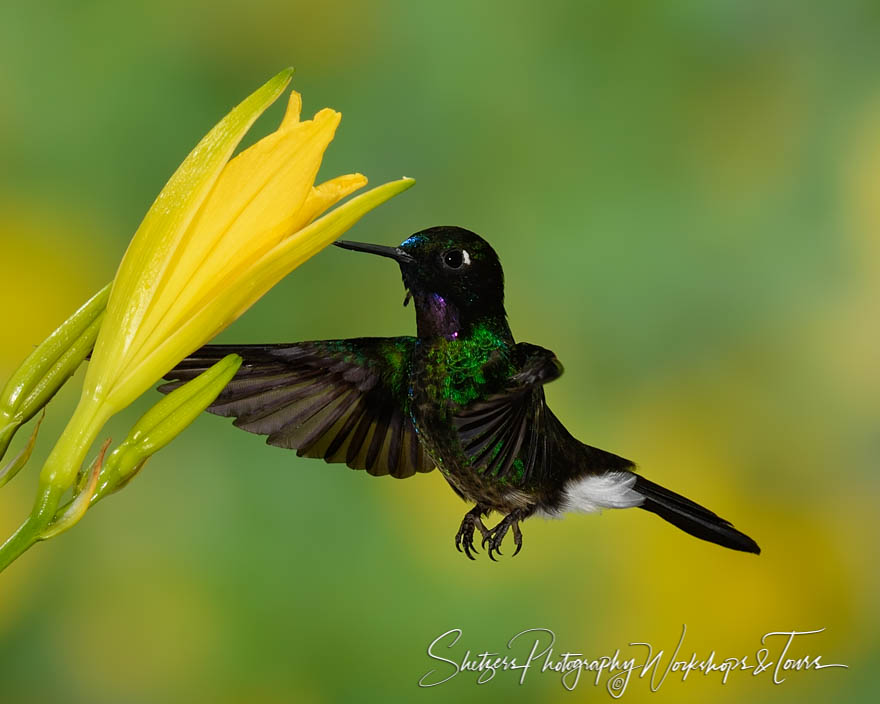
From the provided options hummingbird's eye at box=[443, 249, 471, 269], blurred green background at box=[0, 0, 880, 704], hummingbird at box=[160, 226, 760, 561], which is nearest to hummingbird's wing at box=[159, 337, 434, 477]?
hummingbird at box=[160, 226, 760, 561]

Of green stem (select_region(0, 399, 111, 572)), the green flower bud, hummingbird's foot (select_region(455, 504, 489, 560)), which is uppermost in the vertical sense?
hummingbird's foot (select_region(455, 504, 489, 560))

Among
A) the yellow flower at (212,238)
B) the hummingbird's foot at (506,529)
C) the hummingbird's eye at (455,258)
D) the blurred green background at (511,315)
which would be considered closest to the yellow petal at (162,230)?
the yellow flower at (212,238)

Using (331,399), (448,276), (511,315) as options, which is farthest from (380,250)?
(511,315)

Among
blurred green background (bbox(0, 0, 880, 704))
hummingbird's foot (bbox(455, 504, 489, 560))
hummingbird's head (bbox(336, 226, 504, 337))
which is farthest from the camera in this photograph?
blurred green background (bbox(0, 0, 880, 704))

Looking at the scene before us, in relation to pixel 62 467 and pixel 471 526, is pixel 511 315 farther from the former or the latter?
pixel 62 467

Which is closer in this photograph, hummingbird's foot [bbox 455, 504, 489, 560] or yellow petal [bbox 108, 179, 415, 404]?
yellow petal [bbox 108, 179, 415, 404]

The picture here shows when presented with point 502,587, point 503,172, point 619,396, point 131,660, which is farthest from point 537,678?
point 503,172

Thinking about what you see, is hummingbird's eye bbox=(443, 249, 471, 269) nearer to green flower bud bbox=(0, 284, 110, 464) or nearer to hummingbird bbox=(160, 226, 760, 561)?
hummingbird bbox=(160, 226, 760, 561)

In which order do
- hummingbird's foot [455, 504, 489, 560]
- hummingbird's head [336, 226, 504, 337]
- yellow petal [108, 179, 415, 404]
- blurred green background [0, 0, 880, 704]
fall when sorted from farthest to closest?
blurred green background [0, 0, 880, 704]
hummingbird's foot [455, 504, 489, 560]
hummingbird's head [336, 226, 504, 337]
yellow petal [108, 179, 415, 404]
